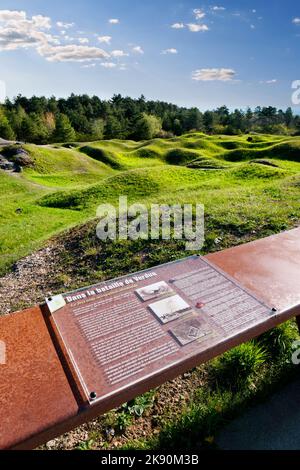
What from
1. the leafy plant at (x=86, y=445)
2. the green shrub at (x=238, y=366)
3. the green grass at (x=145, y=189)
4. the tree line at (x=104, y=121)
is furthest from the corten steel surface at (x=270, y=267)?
the tree line at (x=104, y=121)

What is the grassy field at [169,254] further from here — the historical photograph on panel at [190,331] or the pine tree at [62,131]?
the pine tree at [62,131]

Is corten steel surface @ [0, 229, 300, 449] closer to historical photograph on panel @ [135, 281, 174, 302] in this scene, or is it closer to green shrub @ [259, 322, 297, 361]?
historical photograph on panel @ [135, 281, 174, 302]

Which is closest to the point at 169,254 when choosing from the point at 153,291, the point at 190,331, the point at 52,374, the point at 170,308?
the point at 153,291

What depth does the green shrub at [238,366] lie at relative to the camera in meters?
6.06

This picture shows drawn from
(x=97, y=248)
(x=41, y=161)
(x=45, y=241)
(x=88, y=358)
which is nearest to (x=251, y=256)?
(x=88, y=358)

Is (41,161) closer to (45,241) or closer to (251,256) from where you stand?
(45,241)

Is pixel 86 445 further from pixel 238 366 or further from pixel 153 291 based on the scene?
pixel 238 366

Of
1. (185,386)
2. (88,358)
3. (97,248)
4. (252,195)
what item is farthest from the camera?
(252,195)

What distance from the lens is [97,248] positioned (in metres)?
12.6

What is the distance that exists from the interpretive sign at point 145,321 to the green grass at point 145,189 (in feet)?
21.6

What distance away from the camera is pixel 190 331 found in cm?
445

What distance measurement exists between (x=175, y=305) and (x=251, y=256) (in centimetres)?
228

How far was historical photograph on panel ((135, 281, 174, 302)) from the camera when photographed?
5152 millimetres

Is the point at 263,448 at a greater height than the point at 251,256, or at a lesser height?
lesser
